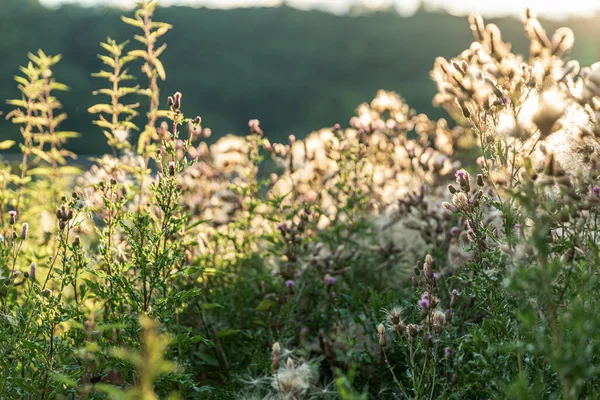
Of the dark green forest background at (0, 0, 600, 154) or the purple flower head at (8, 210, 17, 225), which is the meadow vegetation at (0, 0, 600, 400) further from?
the dark green forest background at (0, 0, 600, 154)

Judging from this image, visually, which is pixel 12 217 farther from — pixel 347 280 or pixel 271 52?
pixel 271 52

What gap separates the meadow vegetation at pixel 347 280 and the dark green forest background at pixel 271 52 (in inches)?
511

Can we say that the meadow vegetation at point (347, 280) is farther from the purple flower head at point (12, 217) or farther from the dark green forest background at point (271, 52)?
the dark green forest background at point (271, 52)

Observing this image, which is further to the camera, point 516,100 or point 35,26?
point 35,26

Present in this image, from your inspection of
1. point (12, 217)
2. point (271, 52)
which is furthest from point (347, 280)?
point (271, 52)

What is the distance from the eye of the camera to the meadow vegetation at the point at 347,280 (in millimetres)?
1576

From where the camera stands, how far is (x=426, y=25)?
62.3ft

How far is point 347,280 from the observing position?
132 inches

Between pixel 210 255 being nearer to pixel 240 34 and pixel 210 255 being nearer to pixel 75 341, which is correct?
pixel 75 341

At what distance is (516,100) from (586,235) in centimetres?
43

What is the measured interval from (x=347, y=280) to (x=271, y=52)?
15.7 m

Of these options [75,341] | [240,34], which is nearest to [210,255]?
[75,341]

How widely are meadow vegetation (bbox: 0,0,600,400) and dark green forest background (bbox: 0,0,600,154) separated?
1297 centimetres

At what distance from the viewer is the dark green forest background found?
16.5 meters
